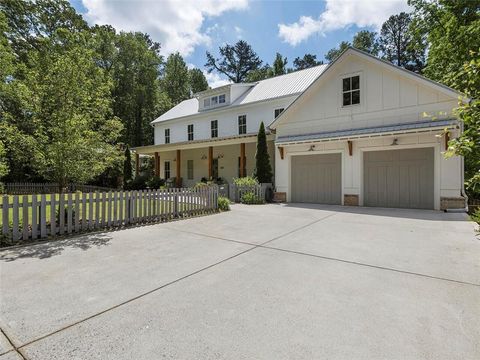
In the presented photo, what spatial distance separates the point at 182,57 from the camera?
136 ft

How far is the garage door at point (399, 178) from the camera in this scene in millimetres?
10406

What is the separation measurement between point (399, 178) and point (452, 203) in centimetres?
197

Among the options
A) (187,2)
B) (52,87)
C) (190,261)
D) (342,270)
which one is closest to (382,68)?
(187,2)

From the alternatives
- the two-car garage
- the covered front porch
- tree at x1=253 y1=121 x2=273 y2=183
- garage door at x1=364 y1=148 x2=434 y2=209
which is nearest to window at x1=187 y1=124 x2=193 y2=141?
the covered front porch

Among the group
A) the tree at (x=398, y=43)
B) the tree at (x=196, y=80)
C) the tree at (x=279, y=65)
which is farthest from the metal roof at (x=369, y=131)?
the tree at (x=196, y=80)

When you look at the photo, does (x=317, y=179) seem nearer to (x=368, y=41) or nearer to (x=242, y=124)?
(x=242, y=124)

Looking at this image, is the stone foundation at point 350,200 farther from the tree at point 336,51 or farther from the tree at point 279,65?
the tree at point 336,51

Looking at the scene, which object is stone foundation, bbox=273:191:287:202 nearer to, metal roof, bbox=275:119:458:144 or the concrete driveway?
metal roof, bbox=275:119:458:144

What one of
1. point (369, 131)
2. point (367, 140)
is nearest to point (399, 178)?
point (367, 140)

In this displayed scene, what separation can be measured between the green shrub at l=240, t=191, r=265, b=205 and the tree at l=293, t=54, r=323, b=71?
32.2 metres

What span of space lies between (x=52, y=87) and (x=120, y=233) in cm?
472

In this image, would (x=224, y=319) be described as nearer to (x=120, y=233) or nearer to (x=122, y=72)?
(x=120, y=233)

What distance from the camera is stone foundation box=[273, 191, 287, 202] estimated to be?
1423 cm

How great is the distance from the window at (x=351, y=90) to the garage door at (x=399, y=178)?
253 cm
